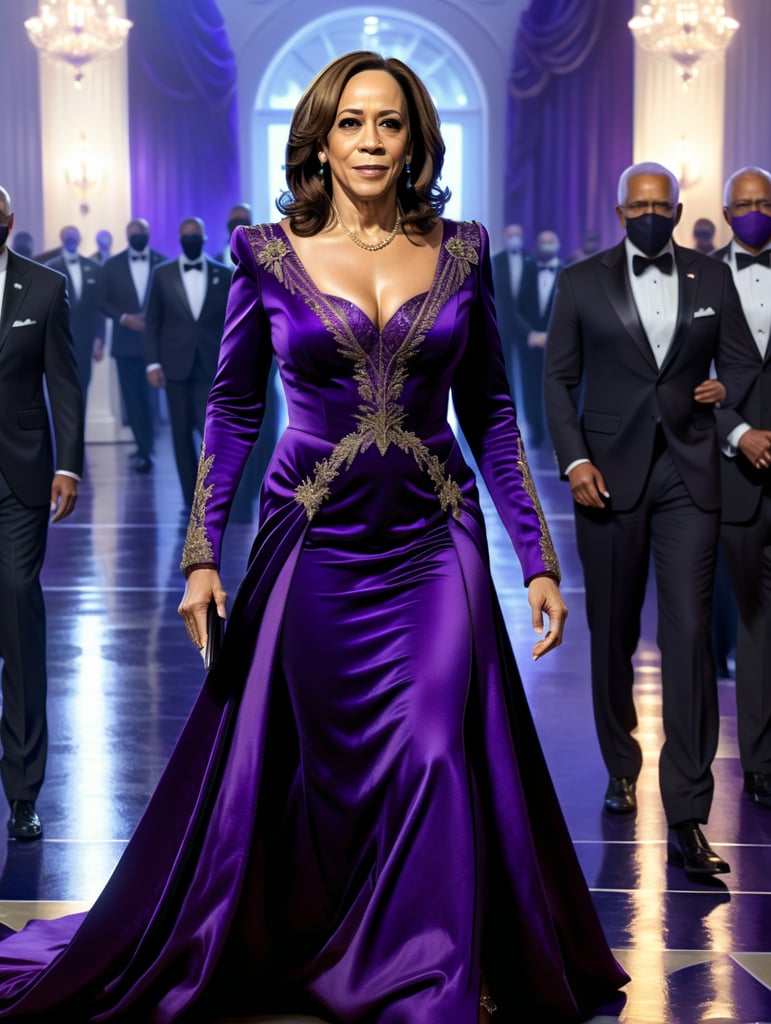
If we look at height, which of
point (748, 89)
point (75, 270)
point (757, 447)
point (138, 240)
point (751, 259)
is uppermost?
point (748, 89)

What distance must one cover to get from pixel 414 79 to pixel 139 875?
146 centimetres

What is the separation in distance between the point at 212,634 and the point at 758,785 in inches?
87.7

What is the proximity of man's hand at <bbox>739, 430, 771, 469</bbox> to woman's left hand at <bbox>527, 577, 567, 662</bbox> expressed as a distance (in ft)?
6.03

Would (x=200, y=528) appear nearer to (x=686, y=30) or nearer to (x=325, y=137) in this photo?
(x=325, y=137)

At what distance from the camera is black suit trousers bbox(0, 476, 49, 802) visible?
4.18 metres

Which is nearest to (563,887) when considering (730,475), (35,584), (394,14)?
(35,584)

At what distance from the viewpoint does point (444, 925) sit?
2.62 m

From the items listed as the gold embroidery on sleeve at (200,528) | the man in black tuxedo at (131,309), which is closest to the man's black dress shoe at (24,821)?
the gold embroidery on sleeve at (200,528)

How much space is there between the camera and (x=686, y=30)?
1619 cm

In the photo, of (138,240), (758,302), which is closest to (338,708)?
(758,302)

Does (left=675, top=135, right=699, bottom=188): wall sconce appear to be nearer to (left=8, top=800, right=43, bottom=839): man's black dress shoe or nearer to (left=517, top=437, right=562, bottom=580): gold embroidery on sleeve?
(left=8, top=800, right=43, bottom=839): man's black dress shoe

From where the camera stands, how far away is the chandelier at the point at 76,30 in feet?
51.8

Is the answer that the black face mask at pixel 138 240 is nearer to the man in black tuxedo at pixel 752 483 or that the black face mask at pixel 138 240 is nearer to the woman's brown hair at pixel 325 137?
the man in black tuxedo at pixel 752 483

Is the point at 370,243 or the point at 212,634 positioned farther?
the point at 370,243
